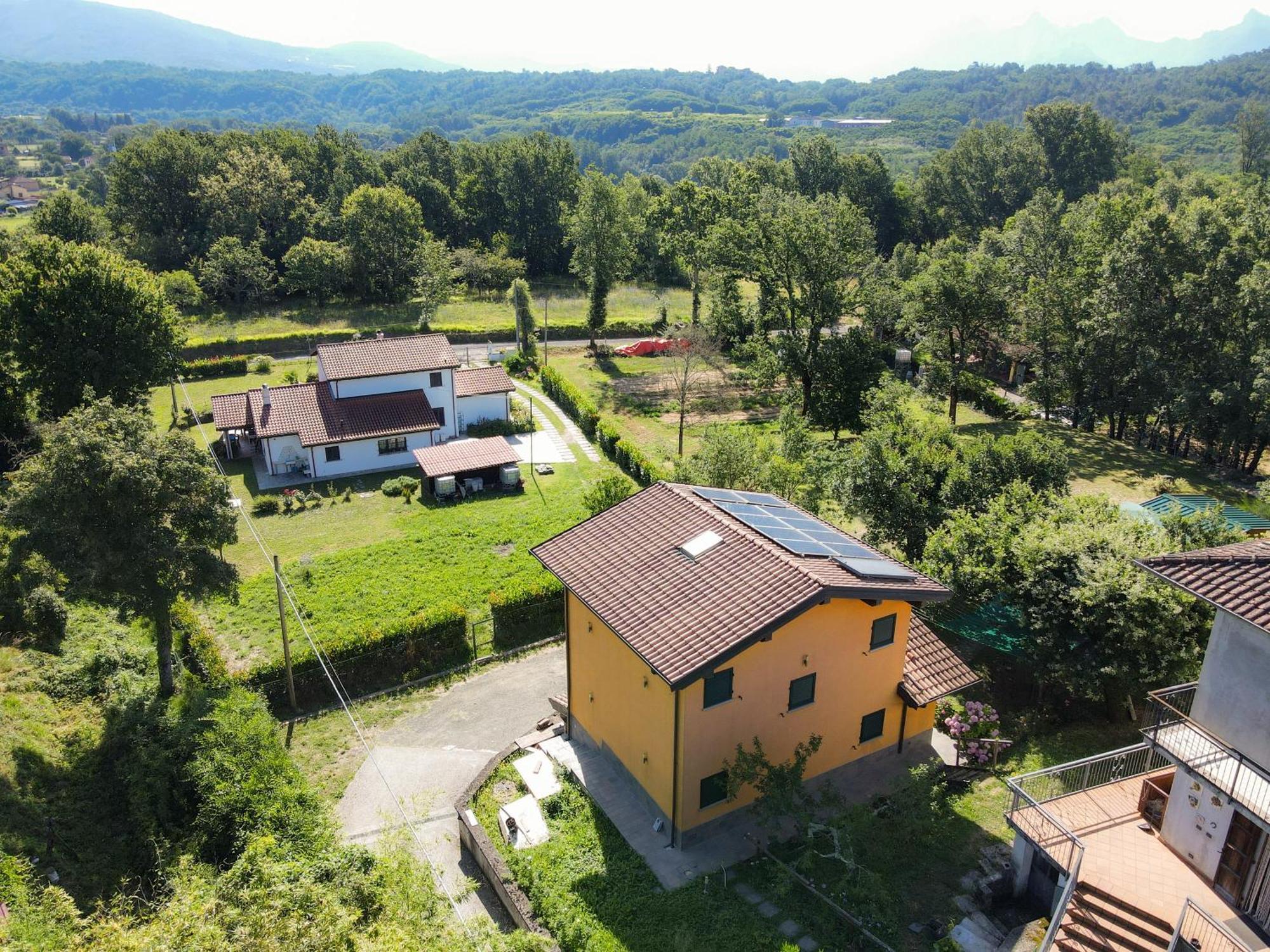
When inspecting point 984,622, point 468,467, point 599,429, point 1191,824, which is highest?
point 1191,824

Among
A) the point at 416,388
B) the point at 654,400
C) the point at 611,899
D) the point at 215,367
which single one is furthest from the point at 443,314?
the point at 611,899

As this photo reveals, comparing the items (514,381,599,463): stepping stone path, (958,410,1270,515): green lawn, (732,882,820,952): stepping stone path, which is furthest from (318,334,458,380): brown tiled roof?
(732,882,820,952): stepping stone path

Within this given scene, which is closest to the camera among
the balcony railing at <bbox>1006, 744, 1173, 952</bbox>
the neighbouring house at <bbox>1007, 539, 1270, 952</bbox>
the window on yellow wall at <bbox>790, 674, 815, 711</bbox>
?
the neighbouring house at <bbox>1007, 539, 1270, 952</bbox>

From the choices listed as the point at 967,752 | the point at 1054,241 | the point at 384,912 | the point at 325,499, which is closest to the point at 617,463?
the point at 325,499

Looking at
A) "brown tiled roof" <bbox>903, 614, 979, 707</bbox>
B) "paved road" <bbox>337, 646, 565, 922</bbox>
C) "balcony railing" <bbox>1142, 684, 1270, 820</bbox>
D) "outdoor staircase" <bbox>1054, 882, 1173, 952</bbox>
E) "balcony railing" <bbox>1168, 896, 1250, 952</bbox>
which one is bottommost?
"paved road" <bbox>337, 646, 565, 922</bbox>

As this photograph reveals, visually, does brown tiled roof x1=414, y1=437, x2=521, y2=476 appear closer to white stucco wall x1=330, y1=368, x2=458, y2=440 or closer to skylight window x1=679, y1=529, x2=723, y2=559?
white stucco wall x1=330, y1=368, x2=458, y2=440

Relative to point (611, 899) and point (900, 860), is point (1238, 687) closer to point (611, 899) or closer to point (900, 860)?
point (900, 860)

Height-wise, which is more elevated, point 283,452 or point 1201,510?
point 1201,510
